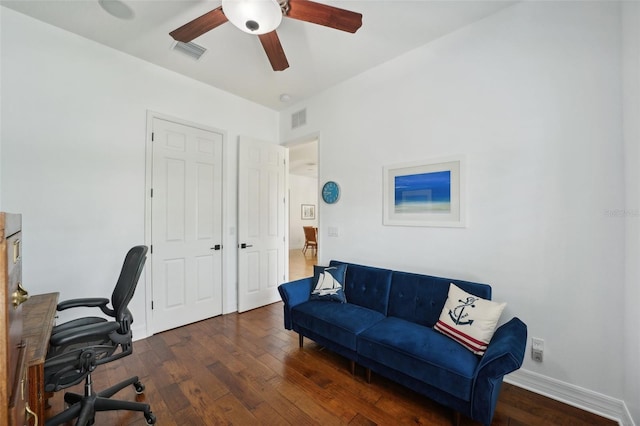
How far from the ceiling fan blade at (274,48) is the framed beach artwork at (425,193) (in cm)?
146

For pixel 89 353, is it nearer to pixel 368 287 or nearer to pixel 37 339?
pixel 37 339

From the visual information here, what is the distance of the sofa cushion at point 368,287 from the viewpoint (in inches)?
98.2

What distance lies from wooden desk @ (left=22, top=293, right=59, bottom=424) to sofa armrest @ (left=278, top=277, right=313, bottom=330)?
65.1 inches

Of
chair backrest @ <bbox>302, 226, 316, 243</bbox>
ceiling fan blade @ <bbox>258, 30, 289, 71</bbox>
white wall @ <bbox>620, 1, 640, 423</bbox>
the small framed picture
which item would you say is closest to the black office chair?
ceiling fan blade @ <bbox>258, 30, 289, 71</bbox>

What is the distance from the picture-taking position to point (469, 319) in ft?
6.07

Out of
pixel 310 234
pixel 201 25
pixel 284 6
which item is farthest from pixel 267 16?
pixel 310 234

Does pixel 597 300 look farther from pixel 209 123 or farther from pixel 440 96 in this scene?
pixel 209 123

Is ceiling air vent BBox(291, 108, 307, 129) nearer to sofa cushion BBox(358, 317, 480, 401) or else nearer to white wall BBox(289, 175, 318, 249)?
sofa cushion BBox(358, 317, 480, 401)

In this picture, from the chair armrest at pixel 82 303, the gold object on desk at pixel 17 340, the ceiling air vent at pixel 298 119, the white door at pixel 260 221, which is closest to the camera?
A: the gold object on desk at pixel 17 340

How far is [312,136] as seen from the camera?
3.67m

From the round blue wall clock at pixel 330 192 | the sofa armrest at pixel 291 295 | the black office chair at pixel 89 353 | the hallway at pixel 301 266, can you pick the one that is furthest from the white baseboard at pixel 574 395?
the hallway at pixel 301 266

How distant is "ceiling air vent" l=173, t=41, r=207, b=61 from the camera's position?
2.57 m

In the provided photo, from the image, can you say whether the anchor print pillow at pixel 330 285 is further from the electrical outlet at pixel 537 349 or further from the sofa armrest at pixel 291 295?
the electrical outlet at pixel 537 349

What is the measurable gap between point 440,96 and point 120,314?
3099 mm
